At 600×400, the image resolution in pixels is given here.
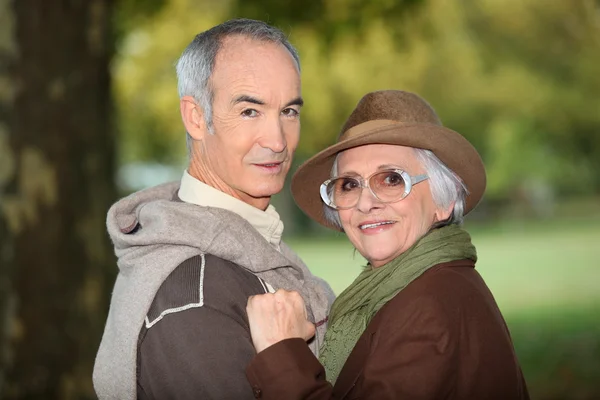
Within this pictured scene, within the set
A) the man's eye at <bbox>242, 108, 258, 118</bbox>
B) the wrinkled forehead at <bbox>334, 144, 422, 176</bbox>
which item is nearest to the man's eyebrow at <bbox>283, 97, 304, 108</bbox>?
the man's eye at <bbox>242, 108, 258, 118</bbox>

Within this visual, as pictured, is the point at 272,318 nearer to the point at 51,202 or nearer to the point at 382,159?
the point at 382,159

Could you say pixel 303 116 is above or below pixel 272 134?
above

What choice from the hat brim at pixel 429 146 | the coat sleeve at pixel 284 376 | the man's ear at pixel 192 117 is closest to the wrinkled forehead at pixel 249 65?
the man's ear at pixel 192 117

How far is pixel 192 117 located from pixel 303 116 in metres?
20.4

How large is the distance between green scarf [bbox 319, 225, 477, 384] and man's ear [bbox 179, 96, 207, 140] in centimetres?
81

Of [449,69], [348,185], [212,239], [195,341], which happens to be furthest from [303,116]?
[195,341]

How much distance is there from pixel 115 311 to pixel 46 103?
173 inches

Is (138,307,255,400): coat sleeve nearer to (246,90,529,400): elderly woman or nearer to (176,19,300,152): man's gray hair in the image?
(246,90,529,400): elderly woman

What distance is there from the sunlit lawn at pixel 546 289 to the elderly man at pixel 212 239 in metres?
7.67

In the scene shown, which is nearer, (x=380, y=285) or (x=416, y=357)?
(x=416, y=357)

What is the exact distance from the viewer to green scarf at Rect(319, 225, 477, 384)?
9.99ft

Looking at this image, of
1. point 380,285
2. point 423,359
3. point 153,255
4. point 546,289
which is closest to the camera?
point 423,359

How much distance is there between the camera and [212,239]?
9.84ft

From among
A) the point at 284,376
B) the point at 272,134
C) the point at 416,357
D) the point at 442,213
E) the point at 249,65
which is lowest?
the point at 284,376
